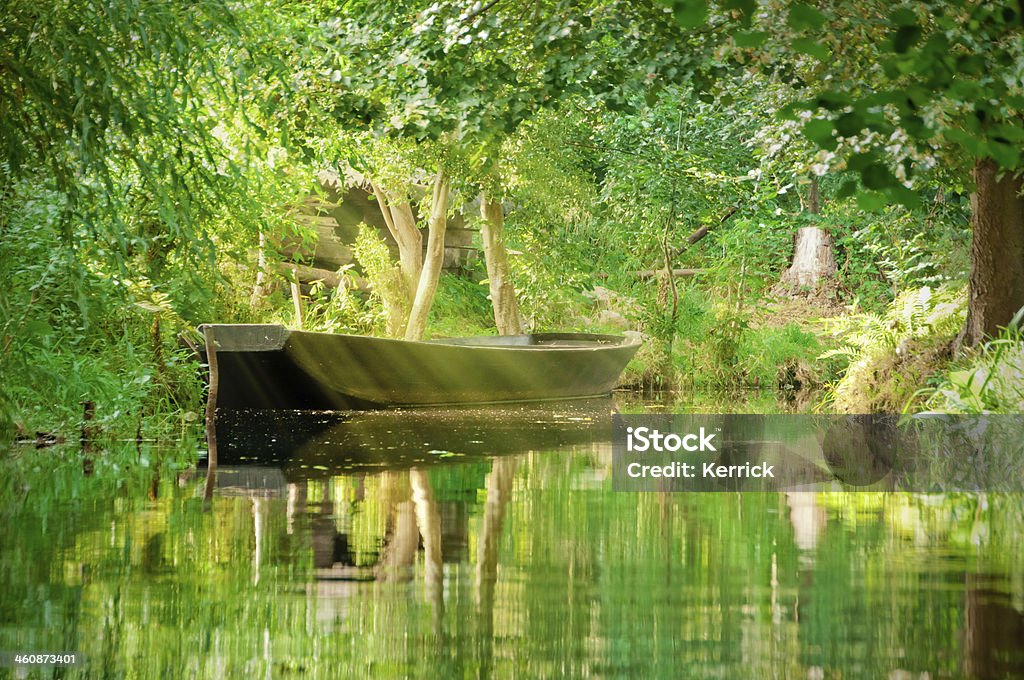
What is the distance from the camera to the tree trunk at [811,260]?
18.3m

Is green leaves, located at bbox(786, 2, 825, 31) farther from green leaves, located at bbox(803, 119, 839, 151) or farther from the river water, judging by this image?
the river water

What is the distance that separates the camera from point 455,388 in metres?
12.3

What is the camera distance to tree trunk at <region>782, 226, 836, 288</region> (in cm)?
1828

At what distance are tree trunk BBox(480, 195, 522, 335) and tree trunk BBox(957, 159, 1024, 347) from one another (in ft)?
18.5

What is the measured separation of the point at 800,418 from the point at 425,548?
23.2 feet

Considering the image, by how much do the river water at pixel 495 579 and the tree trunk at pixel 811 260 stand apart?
40.5 ft

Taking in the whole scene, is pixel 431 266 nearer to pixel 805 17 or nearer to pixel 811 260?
pixel 811 260

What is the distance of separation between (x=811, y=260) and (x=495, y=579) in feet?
50.2

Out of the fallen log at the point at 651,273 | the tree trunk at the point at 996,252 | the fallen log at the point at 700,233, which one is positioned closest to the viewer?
the tree trunk at the point at 996,252

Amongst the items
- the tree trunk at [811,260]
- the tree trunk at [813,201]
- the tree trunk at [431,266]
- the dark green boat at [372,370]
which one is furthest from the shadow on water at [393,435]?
the tree trunk at [813,201]

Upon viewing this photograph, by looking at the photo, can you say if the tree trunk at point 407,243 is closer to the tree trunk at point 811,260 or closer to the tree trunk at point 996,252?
the tree trunk at point 811,260

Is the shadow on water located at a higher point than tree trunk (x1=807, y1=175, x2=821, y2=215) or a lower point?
lower

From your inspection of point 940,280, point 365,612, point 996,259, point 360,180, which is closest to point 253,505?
point 365,612

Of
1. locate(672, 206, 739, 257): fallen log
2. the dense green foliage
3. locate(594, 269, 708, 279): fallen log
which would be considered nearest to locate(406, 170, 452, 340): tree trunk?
the dense green foliage
